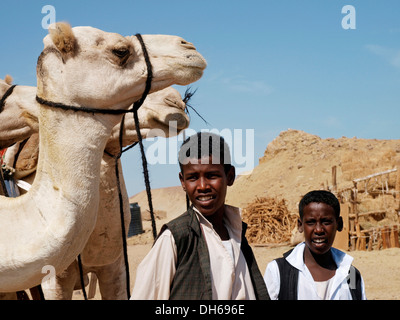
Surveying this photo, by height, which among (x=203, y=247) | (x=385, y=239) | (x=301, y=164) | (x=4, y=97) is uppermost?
(x=301, y=164)

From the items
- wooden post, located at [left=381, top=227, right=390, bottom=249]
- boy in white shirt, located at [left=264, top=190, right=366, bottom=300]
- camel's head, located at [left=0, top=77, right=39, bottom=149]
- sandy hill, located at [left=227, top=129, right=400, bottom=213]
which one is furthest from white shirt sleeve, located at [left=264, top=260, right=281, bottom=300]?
sandy hill, located at [left=227, top=129, right=400, bottom=213]

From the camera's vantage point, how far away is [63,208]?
9.38 ft

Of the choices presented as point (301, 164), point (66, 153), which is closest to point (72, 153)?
point (66, 153)

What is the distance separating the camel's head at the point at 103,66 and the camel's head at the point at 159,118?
90 centimetres

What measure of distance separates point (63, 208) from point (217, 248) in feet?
3.27

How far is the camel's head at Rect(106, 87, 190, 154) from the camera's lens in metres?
4.18

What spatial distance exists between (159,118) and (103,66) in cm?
122

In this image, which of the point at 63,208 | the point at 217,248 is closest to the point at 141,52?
the point at 63,208

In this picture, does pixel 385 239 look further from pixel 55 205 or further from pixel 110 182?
pixel 55 205

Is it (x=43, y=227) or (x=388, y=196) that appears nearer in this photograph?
(x=43, y=227)

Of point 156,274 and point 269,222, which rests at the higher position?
point 269,222

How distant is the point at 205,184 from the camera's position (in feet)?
7.77

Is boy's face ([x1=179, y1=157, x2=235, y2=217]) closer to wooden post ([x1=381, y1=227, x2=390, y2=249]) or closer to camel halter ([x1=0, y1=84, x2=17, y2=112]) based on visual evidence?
camel halter ([x1=0, y1=84, x2=17, y2=112])
